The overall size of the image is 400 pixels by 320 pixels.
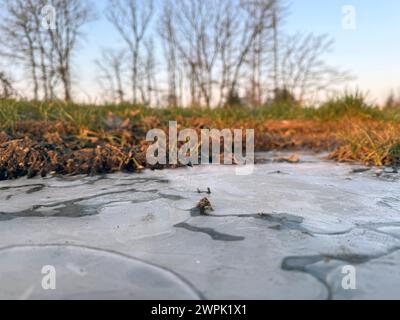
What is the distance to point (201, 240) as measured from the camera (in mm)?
1088

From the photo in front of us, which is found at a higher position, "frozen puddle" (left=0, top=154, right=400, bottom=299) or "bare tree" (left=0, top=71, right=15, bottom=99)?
"bare tree" (left=0, top=71, right=15, bottom=99)

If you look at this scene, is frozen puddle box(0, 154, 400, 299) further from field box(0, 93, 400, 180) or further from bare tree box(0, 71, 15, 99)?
bare tree box(0, 71, 15, 99)

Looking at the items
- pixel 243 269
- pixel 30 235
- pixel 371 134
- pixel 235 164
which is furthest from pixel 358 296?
pixel 371 134

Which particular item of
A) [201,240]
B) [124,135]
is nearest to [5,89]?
[124,135]

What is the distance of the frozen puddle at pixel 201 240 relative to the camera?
31.8 inches

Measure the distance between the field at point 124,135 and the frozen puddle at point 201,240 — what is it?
486 millimetres

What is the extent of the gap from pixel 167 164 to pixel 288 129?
9.71 ft

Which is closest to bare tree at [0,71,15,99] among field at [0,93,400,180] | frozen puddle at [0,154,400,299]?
field at [0,93,400,180]

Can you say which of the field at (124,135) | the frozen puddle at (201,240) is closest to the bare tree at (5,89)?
the field at (124,135)

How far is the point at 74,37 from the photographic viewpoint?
43.3 ft

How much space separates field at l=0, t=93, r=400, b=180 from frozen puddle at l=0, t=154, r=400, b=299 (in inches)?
19.1

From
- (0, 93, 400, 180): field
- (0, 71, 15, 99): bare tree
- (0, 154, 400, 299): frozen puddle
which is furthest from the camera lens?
(0, 71, 15, 99): bare tree

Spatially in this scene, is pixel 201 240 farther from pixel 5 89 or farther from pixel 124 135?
pixel 5 89

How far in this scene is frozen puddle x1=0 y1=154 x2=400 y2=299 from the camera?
807 mm
